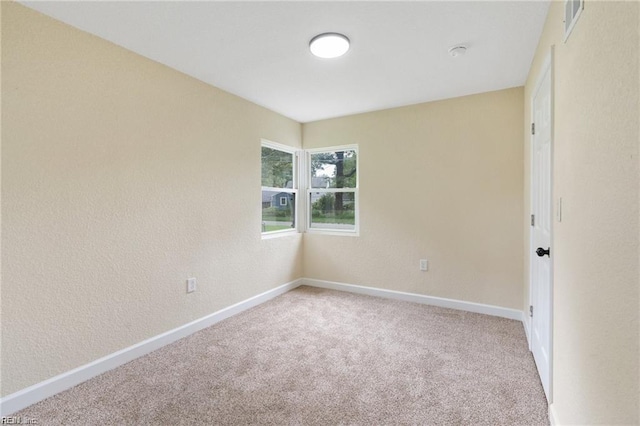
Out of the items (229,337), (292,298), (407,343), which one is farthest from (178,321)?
(407,343)

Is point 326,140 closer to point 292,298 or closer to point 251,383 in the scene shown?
point 292,298

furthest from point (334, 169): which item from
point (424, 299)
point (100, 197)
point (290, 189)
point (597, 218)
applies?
point (597, 218)

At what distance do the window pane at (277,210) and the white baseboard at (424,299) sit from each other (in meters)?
0.90

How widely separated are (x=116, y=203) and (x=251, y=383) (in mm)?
1630

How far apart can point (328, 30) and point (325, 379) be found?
7.79 feet

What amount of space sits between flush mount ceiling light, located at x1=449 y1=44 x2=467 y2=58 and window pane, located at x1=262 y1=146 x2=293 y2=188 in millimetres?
2313

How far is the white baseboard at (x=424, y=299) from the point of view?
3.22 meters

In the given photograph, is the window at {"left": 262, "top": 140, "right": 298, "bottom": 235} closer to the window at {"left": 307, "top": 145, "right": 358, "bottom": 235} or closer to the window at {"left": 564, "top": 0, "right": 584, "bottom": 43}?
the window at {"left": 307, "top": 145, "right": 358, "bottom": 235}

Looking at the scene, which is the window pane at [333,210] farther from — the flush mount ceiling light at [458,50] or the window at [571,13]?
the window at [571,13]

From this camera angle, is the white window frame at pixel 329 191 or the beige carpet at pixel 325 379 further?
the white window frame at pixel 329 191

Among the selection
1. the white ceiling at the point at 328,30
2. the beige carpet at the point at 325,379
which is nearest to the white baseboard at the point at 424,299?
the beige carpet at the point at 325,379

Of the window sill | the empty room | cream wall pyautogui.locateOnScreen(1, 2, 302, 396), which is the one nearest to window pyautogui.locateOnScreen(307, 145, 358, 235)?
the window sill

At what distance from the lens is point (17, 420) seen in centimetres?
173

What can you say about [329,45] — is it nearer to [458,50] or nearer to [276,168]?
[458,50]
